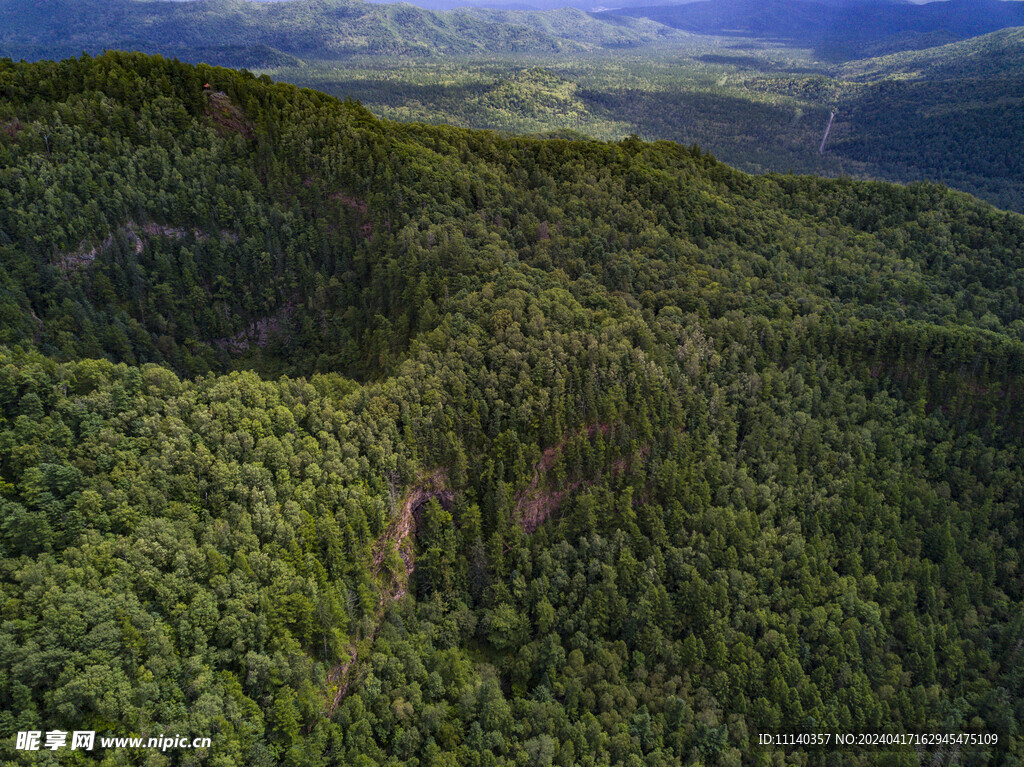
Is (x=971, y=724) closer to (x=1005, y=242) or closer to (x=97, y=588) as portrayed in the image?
(x=97, y=588)

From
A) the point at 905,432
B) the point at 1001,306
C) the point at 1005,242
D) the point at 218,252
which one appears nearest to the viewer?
the point at 905,432

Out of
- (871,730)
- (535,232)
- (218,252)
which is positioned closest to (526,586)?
(871,730)

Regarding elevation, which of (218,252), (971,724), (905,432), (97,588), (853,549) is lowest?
(971,724)

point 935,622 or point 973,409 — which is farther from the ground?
point 973,409

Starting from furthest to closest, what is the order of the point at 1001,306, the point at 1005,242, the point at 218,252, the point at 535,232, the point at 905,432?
the point at 1005,242
the point at 1001,306
the point at 535,232
the point at 218,252
the point at 905,432

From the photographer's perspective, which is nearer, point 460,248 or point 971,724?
point 971,724

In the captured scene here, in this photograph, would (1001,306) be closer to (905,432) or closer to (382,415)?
(905,432)

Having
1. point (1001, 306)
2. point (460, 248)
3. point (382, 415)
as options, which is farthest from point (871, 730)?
point (1001, 306)
